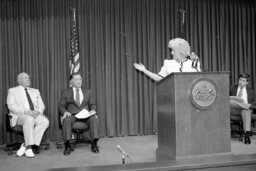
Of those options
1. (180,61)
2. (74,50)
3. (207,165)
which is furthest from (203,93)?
(74,50)

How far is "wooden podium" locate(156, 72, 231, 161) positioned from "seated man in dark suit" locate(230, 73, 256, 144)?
2.35 meters

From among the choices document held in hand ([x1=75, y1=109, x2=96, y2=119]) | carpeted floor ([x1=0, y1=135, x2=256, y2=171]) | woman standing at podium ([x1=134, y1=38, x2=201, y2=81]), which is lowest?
carpeted floor ([x1=0, y1=135, x2=256, y2=171])

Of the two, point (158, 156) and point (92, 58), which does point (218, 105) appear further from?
point (92, 58)

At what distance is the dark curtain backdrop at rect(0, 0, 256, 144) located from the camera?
6.15m

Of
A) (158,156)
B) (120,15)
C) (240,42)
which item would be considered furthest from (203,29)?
(158,156)

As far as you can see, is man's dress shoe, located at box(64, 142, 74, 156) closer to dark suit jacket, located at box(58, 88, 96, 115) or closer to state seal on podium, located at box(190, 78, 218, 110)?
dark suit jacket, located at box(58, 88, 96, 115)

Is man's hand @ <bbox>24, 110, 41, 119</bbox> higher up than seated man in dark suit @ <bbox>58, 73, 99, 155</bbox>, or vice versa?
seated man in dark suit @ <bbox>58, 73, 99, 155</bbox>

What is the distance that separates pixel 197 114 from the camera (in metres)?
3.07

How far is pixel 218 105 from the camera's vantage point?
3.16 metres

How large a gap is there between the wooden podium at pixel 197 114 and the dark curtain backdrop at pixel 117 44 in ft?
10.9

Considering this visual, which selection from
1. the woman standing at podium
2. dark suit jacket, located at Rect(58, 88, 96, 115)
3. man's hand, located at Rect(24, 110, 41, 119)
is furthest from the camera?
dark suit jacket, located at Rect(58, 88, 96, 115)

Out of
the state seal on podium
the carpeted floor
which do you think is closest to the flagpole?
the carpeted floor

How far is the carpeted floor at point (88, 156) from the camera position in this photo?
4.02m

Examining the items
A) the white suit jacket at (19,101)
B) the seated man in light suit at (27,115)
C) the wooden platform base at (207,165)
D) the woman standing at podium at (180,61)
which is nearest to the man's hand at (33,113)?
the seated man in light suit at (27,115)
